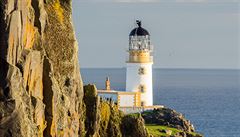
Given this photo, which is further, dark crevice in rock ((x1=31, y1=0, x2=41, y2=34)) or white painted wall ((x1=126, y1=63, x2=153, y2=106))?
white painted wall ((x1=126, y1=63, x2=153, y2=106))

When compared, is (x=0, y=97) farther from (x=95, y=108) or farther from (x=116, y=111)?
(x=116, y=111)

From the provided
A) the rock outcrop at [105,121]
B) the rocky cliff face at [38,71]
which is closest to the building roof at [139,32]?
the rock outcrop at [105,121]

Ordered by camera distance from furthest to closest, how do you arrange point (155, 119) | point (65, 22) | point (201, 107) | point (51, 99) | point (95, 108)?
point (201, 107) → point (155, 119) → point (95, 108) → point (65, 22) → point (51, 99)

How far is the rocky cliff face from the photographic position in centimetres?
3353

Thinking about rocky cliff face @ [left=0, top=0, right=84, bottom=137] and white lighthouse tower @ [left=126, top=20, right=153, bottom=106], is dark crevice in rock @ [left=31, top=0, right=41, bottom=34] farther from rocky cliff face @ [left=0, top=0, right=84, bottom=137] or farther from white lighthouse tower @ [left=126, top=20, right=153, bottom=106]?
white lighthouse tower @ [left=126, top=20, right=153, bottom=106]

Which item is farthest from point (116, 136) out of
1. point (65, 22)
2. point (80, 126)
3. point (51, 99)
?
point (51, 99)

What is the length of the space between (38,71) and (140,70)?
206 ft

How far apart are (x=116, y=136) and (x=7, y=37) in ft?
57.7

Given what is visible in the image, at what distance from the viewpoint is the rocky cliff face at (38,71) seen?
33.5 metres

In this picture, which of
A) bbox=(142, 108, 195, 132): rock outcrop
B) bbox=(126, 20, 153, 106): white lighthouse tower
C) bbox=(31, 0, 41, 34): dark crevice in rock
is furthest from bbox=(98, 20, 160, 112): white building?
bbox=(31, 0, 41, 34): dark crevice in rock

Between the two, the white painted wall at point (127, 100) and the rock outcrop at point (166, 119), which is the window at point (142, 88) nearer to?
the white painted wall at point (127, 100)

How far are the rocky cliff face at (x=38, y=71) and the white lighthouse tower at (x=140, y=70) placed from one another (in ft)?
180

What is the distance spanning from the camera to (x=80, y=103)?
1716 inches

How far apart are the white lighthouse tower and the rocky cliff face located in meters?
54.8
